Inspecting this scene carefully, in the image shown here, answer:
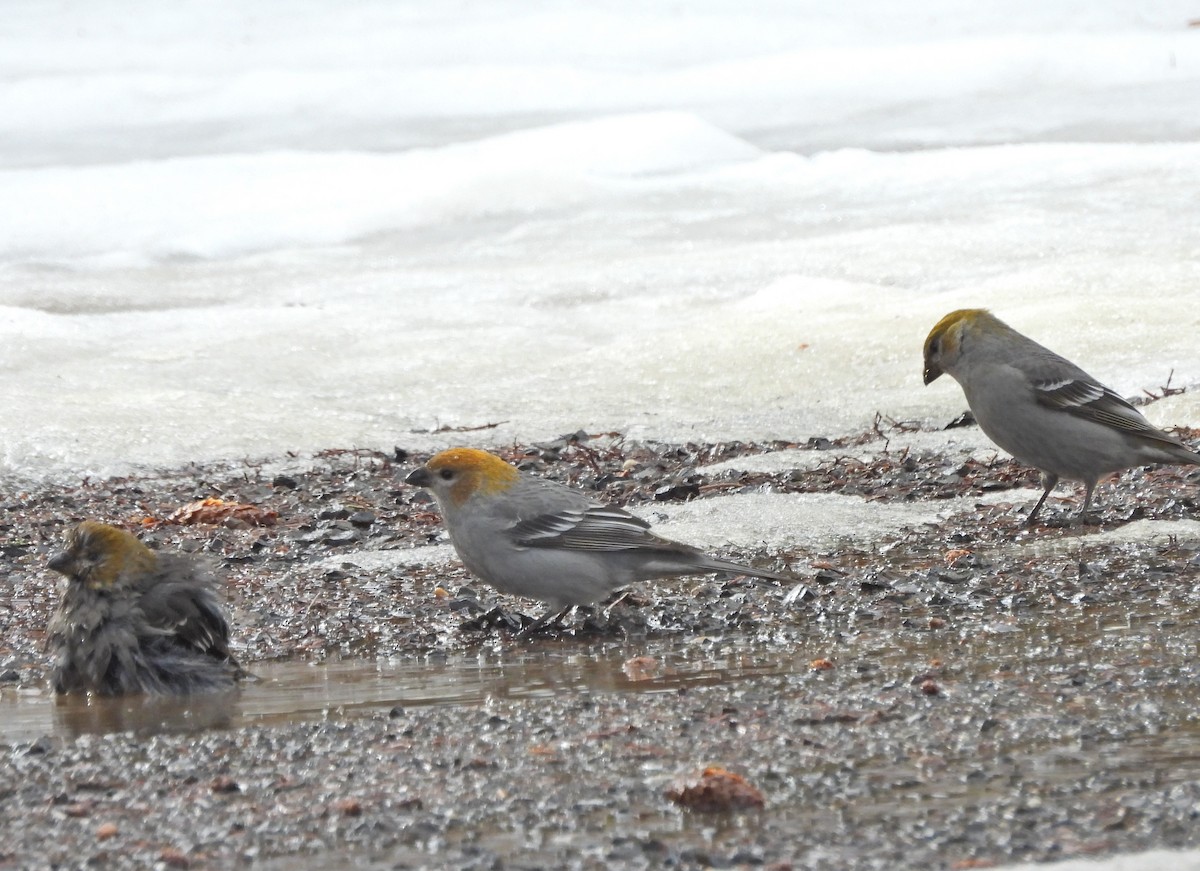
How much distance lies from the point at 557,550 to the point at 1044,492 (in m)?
2.77

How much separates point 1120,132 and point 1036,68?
4.09 meters

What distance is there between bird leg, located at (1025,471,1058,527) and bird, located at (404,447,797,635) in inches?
58.9

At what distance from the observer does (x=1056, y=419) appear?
7.63 meters

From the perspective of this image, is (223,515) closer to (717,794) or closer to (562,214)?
(717,794)

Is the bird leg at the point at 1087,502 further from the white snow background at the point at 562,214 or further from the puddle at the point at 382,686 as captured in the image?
the puddle at the point at 382,686

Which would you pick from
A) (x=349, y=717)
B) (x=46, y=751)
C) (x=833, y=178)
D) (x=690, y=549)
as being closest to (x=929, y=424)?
(x=690, y=549)

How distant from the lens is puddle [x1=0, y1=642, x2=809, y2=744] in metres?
5.01

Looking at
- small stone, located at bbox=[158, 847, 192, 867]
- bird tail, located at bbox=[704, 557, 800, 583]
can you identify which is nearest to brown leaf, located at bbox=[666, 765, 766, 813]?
small stone, located at bbox=[158, 847, 192, 867]

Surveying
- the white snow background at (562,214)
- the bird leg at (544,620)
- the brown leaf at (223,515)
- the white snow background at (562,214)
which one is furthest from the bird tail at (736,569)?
the white snow background at (562,214)

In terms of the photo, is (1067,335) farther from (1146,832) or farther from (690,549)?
(1146,832)

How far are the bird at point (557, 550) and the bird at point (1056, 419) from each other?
6.14ft

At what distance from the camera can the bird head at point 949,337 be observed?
8.29 m

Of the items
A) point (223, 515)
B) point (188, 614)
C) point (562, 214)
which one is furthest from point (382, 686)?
point (562, 214)

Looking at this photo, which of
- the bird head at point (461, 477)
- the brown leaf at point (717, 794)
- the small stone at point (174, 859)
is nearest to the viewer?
the small stone at point (174, 859)
